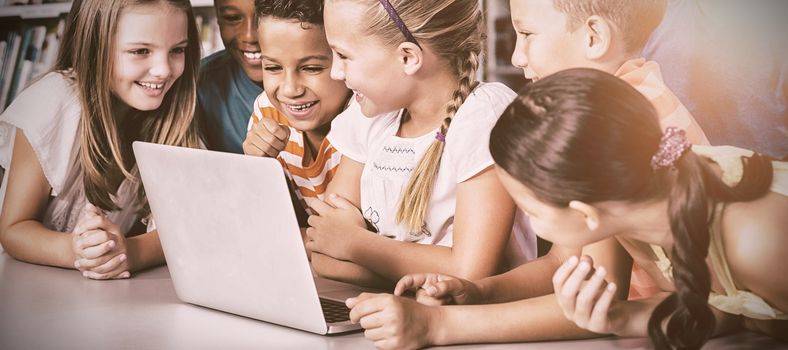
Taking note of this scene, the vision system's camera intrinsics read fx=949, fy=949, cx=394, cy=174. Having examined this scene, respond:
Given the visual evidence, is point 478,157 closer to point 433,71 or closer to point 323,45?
point 433,71

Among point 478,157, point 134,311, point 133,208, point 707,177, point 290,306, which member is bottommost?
point 133,208

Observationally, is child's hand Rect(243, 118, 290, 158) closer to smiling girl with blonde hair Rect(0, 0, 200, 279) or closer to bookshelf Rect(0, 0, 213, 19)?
smiling girl with blonde hair Rect(0, 0, 200, 279)

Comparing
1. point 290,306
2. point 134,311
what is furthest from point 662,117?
point 134,311

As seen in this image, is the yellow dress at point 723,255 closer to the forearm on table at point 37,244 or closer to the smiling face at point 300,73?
the smiling face at point 300,73

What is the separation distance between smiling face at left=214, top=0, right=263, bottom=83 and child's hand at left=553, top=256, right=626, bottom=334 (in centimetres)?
116

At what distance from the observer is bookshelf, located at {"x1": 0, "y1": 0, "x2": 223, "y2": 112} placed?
2613mm

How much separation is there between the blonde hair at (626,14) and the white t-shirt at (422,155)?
0.19 meters

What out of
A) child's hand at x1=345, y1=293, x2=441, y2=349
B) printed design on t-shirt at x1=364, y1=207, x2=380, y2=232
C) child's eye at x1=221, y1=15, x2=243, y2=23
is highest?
child's eye at x1=221, y1=15, x2=243, y2=23

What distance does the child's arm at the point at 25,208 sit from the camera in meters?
2.05

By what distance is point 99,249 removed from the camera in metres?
1.84

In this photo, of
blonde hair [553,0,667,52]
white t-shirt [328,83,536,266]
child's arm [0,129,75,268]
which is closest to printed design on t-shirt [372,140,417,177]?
white t-shirt [328,83,536,266]

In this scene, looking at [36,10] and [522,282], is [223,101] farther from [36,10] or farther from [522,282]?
[522,282]

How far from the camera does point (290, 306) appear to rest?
1363 millimetres

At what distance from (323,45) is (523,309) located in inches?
31.8
